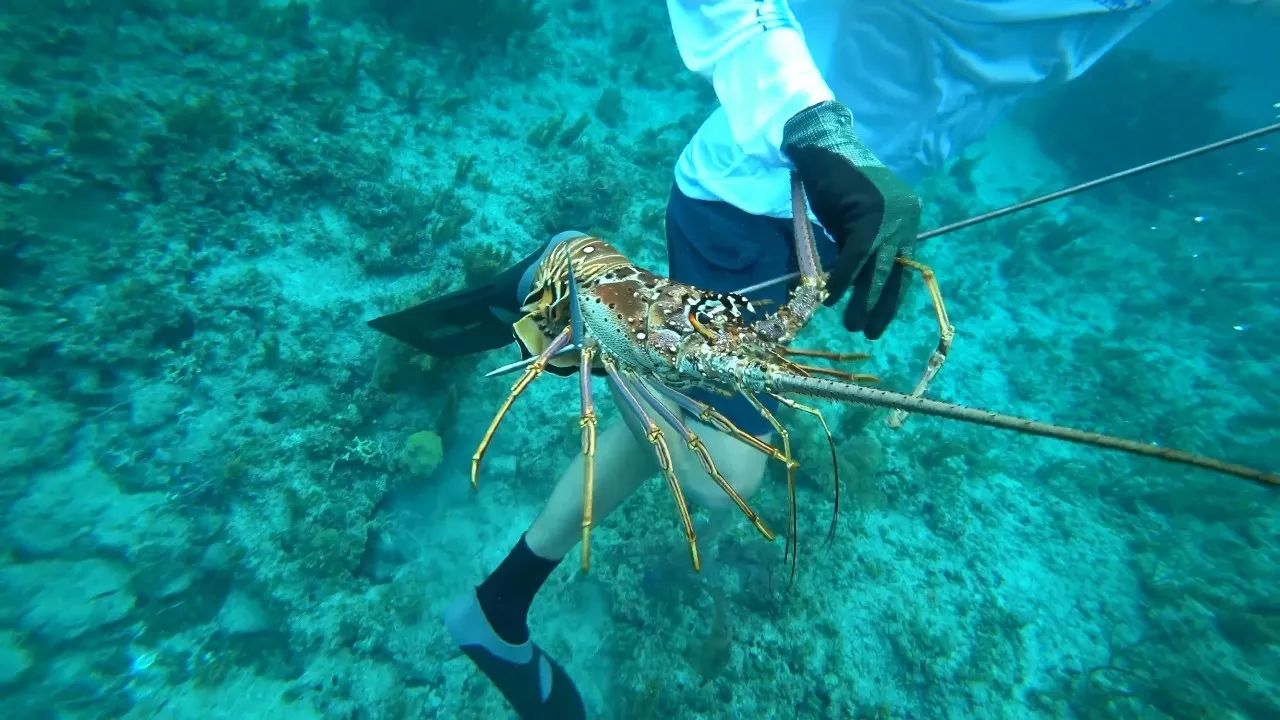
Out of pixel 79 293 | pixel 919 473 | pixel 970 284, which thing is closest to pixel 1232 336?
pixel 970 284

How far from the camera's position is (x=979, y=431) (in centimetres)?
630

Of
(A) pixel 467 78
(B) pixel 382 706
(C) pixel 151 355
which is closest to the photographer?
(B) pixel 382 706

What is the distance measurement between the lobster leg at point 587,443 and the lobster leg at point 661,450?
78mm

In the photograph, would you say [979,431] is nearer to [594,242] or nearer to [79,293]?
[594,242]

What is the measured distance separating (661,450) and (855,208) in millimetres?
1157

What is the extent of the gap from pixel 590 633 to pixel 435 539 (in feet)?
4.54

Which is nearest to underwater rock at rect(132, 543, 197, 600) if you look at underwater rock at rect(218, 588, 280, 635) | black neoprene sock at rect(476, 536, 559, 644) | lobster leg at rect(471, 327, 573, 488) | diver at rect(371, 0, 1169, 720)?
underwater rock at rect(218, 588, 280, 635)

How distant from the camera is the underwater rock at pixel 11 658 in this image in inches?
123

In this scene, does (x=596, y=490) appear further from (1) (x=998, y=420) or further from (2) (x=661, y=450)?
(1) (x=998, y=420)

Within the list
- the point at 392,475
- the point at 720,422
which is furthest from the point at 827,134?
the point at 392,475

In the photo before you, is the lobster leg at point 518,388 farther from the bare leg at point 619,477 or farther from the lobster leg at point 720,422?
the bare leg at point 619,477

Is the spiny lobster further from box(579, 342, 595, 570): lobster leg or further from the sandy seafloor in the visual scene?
the sandy seafloor

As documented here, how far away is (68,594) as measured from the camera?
3.37 metres

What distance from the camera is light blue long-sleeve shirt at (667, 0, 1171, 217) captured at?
2.38 m
